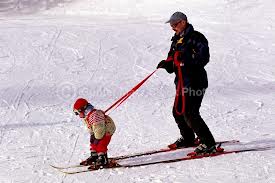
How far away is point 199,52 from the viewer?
5934 mm

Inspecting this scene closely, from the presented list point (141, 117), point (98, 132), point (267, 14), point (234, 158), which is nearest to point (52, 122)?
point (141, 117)

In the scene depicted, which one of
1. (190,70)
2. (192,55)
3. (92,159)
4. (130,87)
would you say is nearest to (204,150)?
(190,70)

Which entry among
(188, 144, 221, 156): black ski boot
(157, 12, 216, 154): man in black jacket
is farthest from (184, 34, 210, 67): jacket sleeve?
(188, 144, 221, 156): black ski boot

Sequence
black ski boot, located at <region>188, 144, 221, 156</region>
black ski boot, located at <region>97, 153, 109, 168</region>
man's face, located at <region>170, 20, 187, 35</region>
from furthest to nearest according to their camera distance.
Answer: black ski boot, located at <region>188, 144, 221, 156</region> < black ski boot, located at <region>97, 153, 109, 168</region> < man's face, located at <region>170, 20, 187, 35</region>

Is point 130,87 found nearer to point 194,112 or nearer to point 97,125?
point 194,112

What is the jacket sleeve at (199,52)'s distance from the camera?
5.93 metres

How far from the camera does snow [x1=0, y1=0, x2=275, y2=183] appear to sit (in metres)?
6.36

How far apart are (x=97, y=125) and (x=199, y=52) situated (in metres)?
1.52

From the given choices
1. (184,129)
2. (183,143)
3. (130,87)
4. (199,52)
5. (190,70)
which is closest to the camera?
(199,52)

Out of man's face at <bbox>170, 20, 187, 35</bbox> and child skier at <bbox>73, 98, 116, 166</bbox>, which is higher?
man's face at <bbox>170, 20, 187, 35</bbox>

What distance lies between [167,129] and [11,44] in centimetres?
858

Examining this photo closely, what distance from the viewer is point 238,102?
9.79m

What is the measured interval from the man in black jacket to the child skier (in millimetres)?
980

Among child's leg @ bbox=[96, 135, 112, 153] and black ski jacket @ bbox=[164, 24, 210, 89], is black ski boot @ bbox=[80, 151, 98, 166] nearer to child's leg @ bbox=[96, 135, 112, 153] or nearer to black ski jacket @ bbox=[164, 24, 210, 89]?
child's leg @ bbox=[96, 135, 112, 153]
